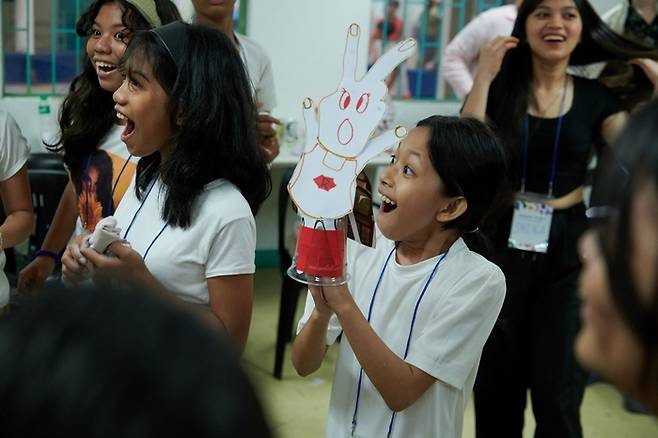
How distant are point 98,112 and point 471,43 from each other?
2.38 m

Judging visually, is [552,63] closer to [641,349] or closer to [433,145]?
[433,145]

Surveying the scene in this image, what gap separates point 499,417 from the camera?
2578mm

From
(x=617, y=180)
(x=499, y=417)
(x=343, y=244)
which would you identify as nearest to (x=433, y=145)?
(x=343, y=244)

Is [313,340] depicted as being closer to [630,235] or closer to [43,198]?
[630,235]

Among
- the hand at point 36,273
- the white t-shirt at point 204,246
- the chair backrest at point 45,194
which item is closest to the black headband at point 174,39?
the white t-shirt at point 204,246

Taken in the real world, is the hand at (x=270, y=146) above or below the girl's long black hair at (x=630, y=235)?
below

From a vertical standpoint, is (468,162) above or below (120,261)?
above

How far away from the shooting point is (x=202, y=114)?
68.5 inches

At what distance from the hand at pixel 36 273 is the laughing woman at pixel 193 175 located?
21.7 inches

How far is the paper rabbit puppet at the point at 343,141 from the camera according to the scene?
1.50 meters

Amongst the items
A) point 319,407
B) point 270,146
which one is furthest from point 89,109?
point 319,407

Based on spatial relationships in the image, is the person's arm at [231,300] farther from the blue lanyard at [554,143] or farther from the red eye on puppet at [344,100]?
the blue lanyard at [554,143]

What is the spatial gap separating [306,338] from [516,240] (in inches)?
41.7

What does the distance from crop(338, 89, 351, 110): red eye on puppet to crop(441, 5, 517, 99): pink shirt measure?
2632 mm
